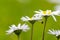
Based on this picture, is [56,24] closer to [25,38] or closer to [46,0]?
[25,38]

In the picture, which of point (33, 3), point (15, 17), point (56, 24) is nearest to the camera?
point (56, 24)

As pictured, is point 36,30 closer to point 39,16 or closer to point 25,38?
point 25,38

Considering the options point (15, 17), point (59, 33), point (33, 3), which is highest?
point (33, 3)

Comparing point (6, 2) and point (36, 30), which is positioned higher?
point (6, 2)

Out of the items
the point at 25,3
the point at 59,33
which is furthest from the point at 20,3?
the point at 59,33

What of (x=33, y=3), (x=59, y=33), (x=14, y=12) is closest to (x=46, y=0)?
(x=33, y=3)

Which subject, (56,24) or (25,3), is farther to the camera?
(25,3)

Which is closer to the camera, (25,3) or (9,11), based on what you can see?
(9,11)

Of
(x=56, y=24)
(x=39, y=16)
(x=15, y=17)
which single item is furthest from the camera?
(x=15, y=17)

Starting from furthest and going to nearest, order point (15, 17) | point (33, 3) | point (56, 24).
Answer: point (33, 3) < point (15, 17) < point (56, 24)
